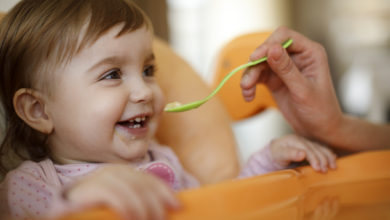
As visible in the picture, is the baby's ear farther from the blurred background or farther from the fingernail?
the blurred background

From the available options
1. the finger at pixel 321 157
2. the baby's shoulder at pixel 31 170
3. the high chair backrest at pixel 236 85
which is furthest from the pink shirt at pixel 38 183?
the high chair backrest at pixel 236 85

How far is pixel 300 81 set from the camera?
0.63 metres

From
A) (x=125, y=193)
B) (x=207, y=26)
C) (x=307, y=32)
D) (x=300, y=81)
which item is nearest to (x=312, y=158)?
(x=300, y=81)

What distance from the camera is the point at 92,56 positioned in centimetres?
59

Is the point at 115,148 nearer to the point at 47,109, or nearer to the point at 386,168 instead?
the point at 47,109

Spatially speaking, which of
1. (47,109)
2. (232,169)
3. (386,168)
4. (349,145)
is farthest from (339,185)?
(47,109)

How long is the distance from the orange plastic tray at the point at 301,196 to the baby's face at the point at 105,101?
27 centimetres

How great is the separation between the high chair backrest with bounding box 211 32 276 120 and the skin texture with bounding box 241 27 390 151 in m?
0.23

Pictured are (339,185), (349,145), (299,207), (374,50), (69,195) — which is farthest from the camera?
(374,50)

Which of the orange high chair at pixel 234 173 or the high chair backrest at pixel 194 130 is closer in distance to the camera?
the orange high chair at pixel 234 173

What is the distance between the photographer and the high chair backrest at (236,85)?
3.08ft

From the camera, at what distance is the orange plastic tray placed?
357mm

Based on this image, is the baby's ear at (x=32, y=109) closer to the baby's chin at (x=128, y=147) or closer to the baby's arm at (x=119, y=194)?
the baby's chin at (x=128, y=147)

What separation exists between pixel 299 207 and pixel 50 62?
1.42ft
